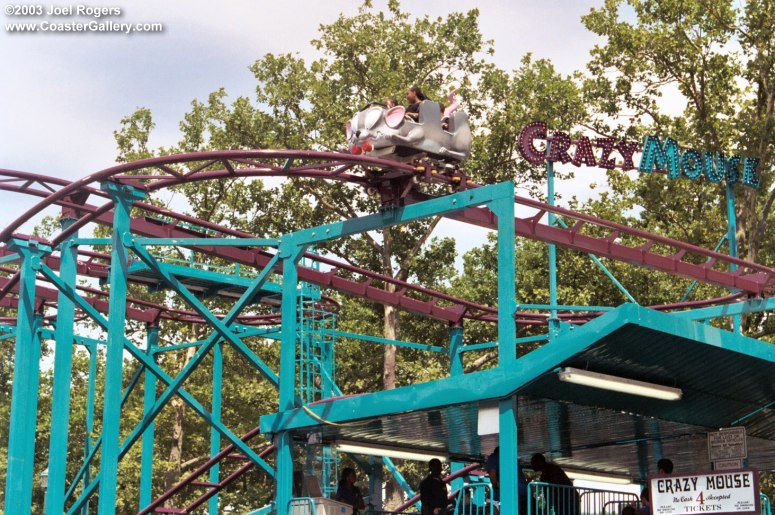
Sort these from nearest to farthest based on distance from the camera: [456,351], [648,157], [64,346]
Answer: [64,346], [456,351], [648,157]

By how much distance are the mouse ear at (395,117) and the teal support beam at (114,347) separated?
529 centimetres

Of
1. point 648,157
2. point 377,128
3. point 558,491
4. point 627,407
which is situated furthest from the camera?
point 648,157

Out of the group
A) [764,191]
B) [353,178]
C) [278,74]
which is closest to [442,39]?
[278,74]

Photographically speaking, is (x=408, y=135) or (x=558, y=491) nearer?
(x=558, y=491)

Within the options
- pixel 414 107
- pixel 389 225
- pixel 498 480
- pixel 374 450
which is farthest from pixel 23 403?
pixel 498 480

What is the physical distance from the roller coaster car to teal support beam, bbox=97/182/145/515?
14.9ft

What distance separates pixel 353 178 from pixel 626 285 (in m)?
22.3

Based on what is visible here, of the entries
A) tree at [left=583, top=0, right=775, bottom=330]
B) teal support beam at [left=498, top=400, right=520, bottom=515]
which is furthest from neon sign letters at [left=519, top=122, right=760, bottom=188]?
teal support beam at [left=498, top=400, right=520, bottom=515]

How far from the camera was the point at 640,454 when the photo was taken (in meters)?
22.7

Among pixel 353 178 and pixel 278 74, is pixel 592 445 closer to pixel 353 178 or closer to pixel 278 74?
pixel 353 178

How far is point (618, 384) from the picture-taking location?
16.0 metres

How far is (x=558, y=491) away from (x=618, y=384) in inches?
79.1

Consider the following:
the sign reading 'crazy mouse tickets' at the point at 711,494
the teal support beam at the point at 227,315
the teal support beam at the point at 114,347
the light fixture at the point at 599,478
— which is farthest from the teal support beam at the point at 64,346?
the sign reading 'crazy mouse tickets' at the point at 711,494

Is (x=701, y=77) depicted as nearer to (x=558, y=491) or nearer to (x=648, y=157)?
(x=648, y=157)
